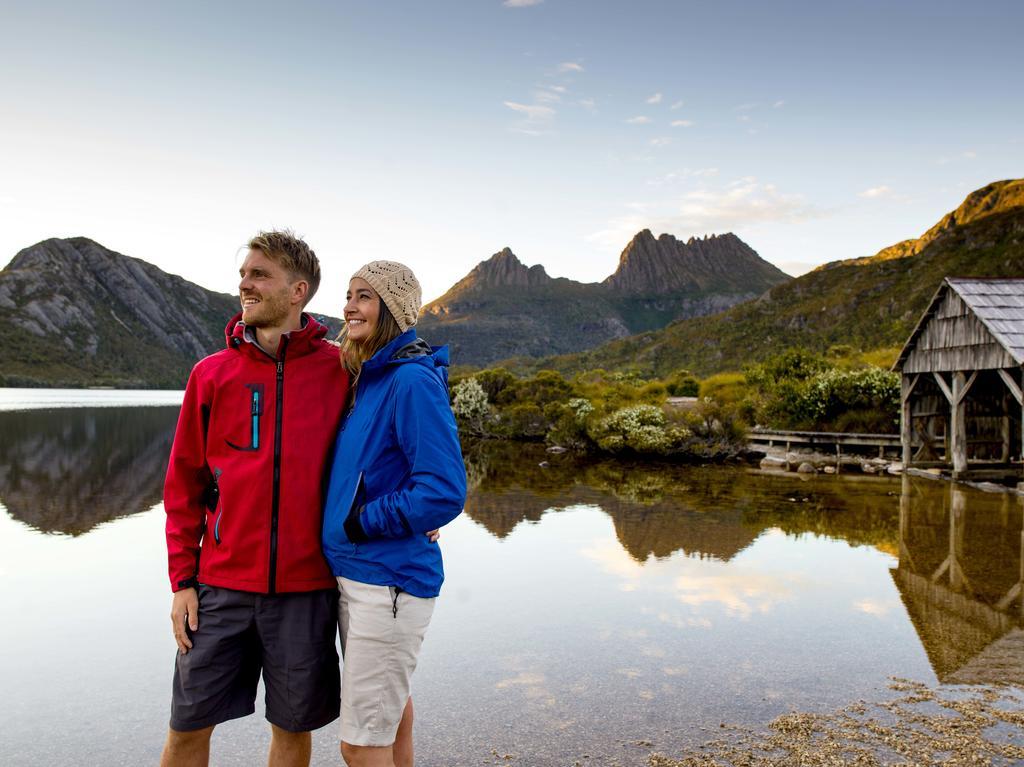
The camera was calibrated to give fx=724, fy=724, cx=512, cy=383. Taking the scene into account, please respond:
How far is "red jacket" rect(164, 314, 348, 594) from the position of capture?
2824 mm

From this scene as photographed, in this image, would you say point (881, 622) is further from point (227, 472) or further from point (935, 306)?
point (935, 306)

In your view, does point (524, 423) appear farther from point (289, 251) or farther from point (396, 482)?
point (396, 482)

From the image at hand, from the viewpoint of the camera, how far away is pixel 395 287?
3006 millimetres

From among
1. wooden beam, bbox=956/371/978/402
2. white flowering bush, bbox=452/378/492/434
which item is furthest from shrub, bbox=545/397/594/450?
wooden beam, bbox=956/371/978/402

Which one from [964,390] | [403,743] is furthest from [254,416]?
[964,390]

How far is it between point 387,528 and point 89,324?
178204 millimetres

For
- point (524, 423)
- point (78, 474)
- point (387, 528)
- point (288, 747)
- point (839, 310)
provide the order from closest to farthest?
1. point (387, 528)
2. point (288, 747)
3. point (78, 474)
4. point (524, 423)
5. point (839, 310)

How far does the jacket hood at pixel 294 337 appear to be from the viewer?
9.80ft

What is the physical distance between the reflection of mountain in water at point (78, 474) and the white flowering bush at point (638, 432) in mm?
13859

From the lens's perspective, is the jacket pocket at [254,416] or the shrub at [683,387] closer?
the jacket pocket at [254,416]

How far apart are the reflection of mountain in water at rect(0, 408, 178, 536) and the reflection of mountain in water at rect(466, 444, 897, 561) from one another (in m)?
6.89

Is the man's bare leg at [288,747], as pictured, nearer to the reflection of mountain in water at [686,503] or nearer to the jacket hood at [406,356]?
the jacket hood at [406,356]

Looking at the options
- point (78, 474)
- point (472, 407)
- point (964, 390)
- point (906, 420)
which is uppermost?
point (964, 390)

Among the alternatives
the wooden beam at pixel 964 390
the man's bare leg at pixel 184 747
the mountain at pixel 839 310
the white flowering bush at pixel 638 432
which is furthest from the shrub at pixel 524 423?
the mountain at pixel 839 310
